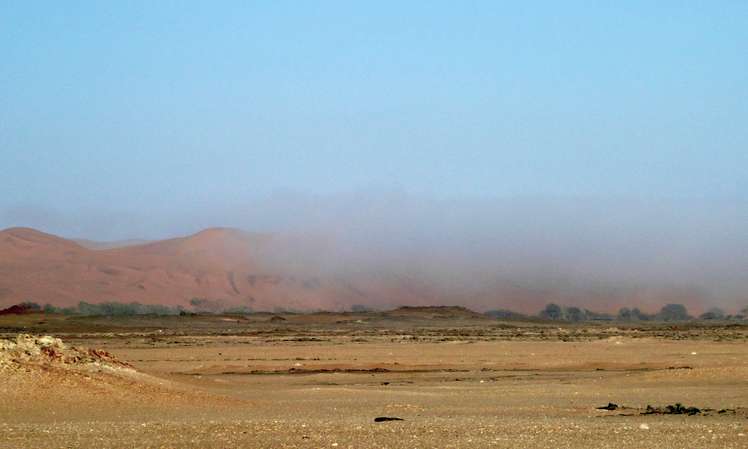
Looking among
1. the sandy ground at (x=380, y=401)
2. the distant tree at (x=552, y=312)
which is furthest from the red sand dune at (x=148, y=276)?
the sandy ground at (x=380, y=401)

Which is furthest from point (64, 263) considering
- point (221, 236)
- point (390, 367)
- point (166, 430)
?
point (166, 430)

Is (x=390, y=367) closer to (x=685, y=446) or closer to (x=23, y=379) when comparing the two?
(x=23, y=379)

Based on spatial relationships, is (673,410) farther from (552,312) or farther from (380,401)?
(552,312)

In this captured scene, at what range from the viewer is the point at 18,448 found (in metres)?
15.7

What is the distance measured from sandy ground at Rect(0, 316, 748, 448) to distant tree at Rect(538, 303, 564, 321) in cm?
7086

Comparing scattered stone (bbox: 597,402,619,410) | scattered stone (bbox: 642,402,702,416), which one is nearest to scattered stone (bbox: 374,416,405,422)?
scattered stone (bbox: 597,402,619,410)

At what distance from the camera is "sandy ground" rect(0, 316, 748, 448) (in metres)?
16.1

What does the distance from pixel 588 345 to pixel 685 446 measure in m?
38.7

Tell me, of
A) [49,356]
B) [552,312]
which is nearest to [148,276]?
[552,312]

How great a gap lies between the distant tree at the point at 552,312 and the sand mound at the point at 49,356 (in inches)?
3667

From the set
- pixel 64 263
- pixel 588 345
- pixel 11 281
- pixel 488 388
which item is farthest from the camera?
pixel 64 263

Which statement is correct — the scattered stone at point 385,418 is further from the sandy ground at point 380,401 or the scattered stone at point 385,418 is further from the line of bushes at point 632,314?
the line of bushes at point 632,314

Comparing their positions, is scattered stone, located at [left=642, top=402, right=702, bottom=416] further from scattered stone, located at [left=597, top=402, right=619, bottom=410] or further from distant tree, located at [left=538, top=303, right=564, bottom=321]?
distant tree, located at [left=538, top=303, right=564, bottom=321]

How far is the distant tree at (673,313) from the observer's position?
118312 millimetres
